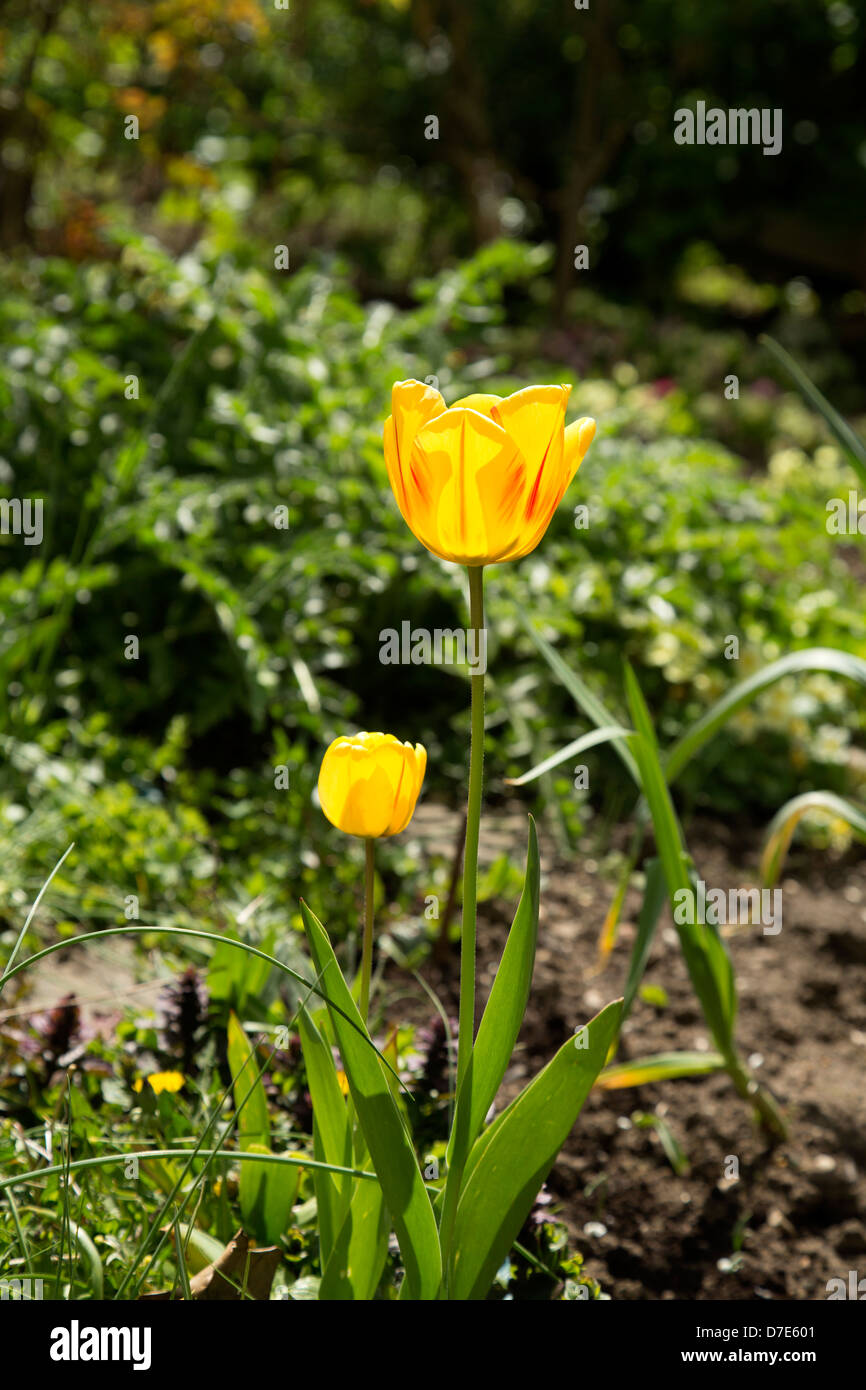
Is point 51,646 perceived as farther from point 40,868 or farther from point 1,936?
point 1,936

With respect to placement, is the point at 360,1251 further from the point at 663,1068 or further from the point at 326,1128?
the point at 663,1068

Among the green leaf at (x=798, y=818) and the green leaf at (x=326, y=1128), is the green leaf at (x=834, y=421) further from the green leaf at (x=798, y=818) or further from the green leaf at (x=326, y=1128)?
the green leaf at (x=326, y=1128)

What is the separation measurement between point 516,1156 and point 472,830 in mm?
295

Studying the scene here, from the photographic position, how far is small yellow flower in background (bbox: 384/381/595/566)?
0.93 meters

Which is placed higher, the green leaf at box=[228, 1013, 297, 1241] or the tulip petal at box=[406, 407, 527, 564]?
the tulip petal at box=[406, 407, 527, 564]

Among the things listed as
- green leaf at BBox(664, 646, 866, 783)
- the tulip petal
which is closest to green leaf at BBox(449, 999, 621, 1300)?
the tulip petal

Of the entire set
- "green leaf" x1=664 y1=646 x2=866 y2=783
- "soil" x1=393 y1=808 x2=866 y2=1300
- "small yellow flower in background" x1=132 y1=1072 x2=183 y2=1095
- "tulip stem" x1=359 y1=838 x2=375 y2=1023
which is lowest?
"soil" x1=393 y1=808 x2=866 y2=1300

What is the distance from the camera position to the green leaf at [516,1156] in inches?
40.1

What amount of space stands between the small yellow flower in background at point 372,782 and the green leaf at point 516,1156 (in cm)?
25

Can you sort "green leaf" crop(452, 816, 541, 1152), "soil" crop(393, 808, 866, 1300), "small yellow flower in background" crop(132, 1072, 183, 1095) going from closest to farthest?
1. "green leaf" crop(452, 816, 541, 1152)
2. "small yellow flower in background" crop(132, 1072, 183, 1095)
3. "soil" crop(393, 808, 866, 1300)

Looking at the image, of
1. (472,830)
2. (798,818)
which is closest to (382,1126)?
(472,830)

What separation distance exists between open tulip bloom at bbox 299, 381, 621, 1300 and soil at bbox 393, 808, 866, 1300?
57cm

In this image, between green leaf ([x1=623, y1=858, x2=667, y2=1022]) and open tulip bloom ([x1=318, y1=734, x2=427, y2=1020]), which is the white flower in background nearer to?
green leaf ([x1=623, y1=858, x2=667, y2=1022])
